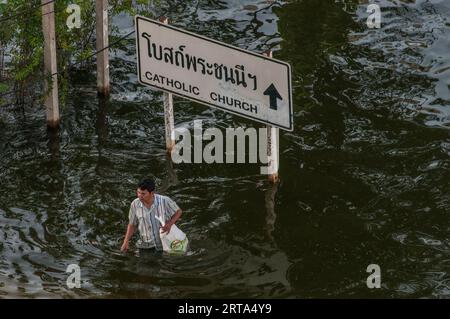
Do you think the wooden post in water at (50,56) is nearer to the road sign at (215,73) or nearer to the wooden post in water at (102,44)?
the wooden post in water at (102,44)

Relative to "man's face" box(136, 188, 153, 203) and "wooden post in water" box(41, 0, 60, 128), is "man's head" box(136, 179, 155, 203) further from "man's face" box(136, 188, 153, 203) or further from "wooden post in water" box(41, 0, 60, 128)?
"wooden post in water" box(41, 0, 60, 128)

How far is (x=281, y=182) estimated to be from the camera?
13.3 meters

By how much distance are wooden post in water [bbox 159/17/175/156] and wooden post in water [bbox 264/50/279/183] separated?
1624mm

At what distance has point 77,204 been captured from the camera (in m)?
12.8

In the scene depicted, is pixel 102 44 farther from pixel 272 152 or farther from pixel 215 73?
pixel 272 152

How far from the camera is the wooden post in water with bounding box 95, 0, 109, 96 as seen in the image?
49.7 ft

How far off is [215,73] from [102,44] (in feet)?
11.5

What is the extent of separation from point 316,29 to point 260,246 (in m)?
7.64

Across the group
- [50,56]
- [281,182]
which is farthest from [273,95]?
[50,56]

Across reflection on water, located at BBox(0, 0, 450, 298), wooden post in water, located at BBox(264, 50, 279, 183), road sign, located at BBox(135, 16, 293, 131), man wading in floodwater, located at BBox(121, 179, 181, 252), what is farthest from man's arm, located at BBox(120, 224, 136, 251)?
wooden post in water, located at BBox(264, 50, 279, 183)

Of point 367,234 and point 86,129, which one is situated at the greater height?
point 86,129

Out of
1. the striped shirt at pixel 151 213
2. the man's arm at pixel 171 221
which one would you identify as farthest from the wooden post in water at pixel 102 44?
the man's arm at pixel 171 221

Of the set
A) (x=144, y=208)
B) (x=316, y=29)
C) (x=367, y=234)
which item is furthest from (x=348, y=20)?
(x=144, y=208)
